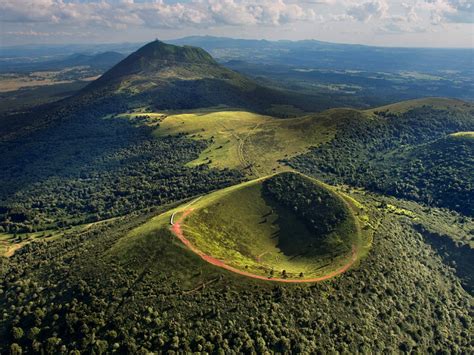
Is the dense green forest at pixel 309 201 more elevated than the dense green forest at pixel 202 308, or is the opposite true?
the dense green forest at pixel 309 201

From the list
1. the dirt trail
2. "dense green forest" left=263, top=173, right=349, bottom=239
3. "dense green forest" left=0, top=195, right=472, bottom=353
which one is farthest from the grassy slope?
"dense green forest" left=0, top=195, right=472, bottom=353

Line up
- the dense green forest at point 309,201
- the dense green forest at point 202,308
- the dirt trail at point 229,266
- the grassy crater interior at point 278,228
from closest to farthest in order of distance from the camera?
the dense green forest at point 202,308
the dirt trail at point 229,266
the grassy crater interior at point 278,228
the dense green forest at point 309,201

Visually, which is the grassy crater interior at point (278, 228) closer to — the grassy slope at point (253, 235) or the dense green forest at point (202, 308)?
the grassy slope at point (253, 235)

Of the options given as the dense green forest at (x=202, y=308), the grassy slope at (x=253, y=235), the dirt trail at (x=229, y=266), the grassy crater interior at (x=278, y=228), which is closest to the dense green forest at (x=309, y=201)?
the grassy crater interior at (x=278, y=228)

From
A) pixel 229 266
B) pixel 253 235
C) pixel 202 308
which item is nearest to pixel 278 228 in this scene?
pixel 253 235

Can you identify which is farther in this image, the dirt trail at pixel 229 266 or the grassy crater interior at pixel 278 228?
the grassy crater interior at pixel 278 228

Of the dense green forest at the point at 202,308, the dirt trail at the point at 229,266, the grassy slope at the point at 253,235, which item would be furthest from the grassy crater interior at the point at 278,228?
the dense green forest at the point at 202,308

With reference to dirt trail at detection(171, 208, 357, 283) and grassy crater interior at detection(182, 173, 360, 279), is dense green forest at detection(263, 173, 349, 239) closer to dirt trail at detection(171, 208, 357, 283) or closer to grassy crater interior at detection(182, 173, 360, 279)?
grassy crater interior at detection(182, 173, 360, 279)

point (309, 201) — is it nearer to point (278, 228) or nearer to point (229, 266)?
point (278, 228)

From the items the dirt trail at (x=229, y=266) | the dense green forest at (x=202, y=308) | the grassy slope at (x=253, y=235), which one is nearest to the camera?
the dense green forest at (x=202, y=308)
